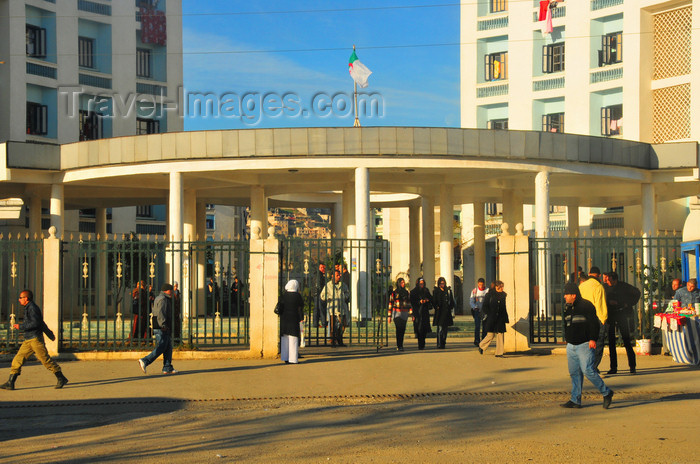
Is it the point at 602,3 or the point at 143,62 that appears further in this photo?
the point at 143,62

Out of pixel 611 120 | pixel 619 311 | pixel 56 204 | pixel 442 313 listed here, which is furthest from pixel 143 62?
pixel 619 311

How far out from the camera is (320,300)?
A: 19.0 meters

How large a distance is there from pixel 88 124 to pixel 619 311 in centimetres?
3811

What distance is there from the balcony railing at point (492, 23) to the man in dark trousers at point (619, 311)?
106 ft

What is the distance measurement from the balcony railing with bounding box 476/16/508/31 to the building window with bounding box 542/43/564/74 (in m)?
2.68

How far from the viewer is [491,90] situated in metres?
45.9

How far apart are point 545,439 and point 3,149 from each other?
928 inches

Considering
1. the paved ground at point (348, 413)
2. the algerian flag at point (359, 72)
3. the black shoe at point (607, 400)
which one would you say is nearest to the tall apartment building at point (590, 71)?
the algerian flag at point (359, 72)

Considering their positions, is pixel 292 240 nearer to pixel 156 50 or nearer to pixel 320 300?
pixel 320 300

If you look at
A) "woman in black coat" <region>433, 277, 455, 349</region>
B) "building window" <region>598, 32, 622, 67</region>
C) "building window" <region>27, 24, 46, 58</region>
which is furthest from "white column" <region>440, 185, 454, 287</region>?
"building window" <region>27, 24, 46, 58</region>

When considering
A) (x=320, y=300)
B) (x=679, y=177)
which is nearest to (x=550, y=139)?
(x=679, y=177)

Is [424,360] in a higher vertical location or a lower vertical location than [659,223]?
lower

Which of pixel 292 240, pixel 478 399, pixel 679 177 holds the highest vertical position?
pixel 679 177

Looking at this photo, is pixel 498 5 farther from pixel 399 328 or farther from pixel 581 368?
pixel 581 368
